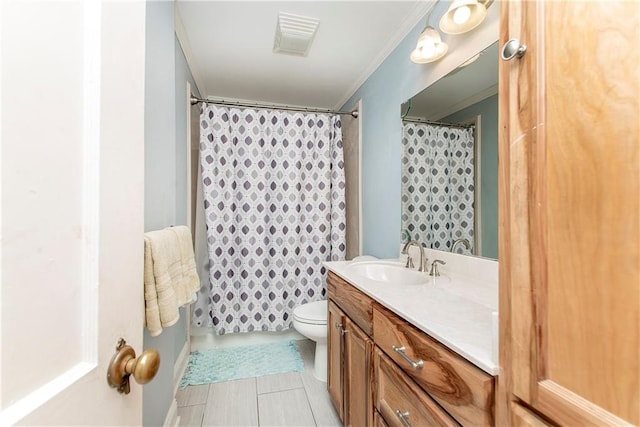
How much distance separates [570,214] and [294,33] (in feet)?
6.10

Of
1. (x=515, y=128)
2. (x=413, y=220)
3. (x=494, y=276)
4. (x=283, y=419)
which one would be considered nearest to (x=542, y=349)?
(x=515, y=128)

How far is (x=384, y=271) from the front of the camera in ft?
5.09

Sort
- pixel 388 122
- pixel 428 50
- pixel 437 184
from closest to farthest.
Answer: pixel 428 50
pixel 437 184
pixel 388 122

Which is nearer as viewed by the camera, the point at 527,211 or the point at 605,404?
the point at 605,404

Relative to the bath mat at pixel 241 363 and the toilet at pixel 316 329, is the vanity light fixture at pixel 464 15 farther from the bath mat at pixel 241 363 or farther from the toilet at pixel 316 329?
the bath mat at pixel 241 363

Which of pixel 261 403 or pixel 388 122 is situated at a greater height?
pixel 388 122

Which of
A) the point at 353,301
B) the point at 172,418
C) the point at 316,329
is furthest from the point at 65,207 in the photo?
the point at 316,329

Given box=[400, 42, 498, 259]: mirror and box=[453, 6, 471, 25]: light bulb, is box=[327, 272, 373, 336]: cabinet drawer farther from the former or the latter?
box=[453, 6, 471, 25]: light bulb

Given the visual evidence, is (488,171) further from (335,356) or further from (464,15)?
(335,356)

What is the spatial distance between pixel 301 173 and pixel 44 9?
207 centimetres

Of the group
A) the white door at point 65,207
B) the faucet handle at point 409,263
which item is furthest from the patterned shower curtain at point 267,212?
the white door at point 65,207

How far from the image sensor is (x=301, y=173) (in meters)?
2.38

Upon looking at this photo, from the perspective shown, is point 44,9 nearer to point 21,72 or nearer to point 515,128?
point 21,72

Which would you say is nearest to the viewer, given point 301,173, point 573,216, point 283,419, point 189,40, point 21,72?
point 21,72
